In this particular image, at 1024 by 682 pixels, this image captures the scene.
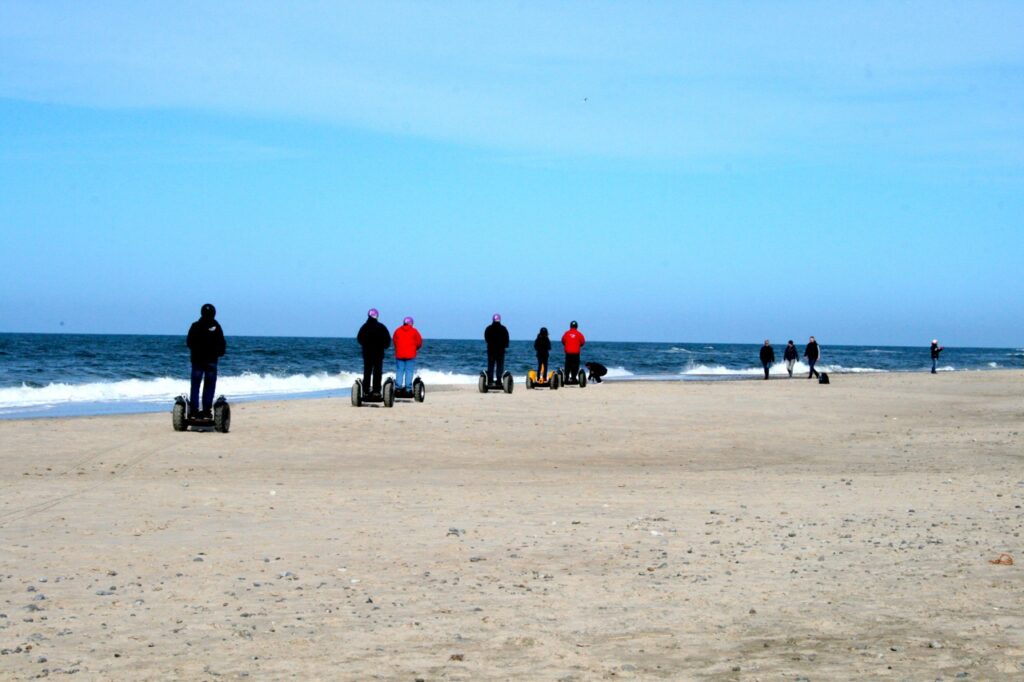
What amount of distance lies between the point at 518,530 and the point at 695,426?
11.4m

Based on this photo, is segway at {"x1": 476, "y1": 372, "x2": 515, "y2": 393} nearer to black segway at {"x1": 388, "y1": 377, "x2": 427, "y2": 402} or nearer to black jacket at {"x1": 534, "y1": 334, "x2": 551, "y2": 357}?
black jacket at {"x1": 534, "y1": 334, "x2": 551, "y2": 357}

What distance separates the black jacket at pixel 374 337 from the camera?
72.6ft

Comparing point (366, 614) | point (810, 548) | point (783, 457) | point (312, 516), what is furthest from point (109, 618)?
point (783, 457)

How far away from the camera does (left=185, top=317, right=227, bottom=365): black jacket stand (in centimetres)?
1731

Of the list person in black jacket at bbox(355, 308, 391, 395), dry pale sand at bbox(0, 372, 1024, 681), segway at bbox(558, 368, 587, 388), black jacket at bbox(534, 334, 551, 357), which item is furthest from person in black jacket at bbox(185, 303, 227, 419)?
segway at bbox(558, 368, 587, 388)

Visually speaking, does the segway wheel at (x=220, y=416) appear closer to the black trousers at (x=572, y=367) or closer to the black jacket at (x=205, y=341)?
the black jacket at (x=205, y=341)

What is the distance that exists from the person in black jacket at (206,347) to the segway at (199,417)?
0.10 meters

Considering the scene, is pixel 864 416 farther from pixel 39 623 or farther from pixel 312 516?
pixel 39 623

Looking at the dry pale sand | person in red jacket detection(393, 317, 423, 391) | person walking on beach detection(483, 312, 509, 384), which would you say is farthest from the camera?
person walking on beach detection(483, 312, 509, 384)

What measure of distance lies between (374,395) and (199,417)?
558 centimetres

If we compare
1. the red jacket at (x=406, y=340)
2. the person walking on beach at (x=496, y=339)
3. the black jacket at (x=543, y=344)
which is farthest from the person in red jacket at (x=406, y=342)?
the black jacket at (x=543, y=344)

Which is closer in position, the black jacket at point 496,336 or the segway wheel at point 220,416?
the segway wheel at point 220,416

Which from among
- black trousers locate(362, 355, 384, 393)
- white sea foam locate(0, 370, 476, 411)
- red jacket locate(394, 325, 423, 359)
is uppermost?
red jacket locate(394, 325, 423, 359)

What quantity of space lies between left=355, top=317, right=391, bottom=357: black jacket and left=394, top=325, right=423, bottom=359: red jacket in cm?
114
